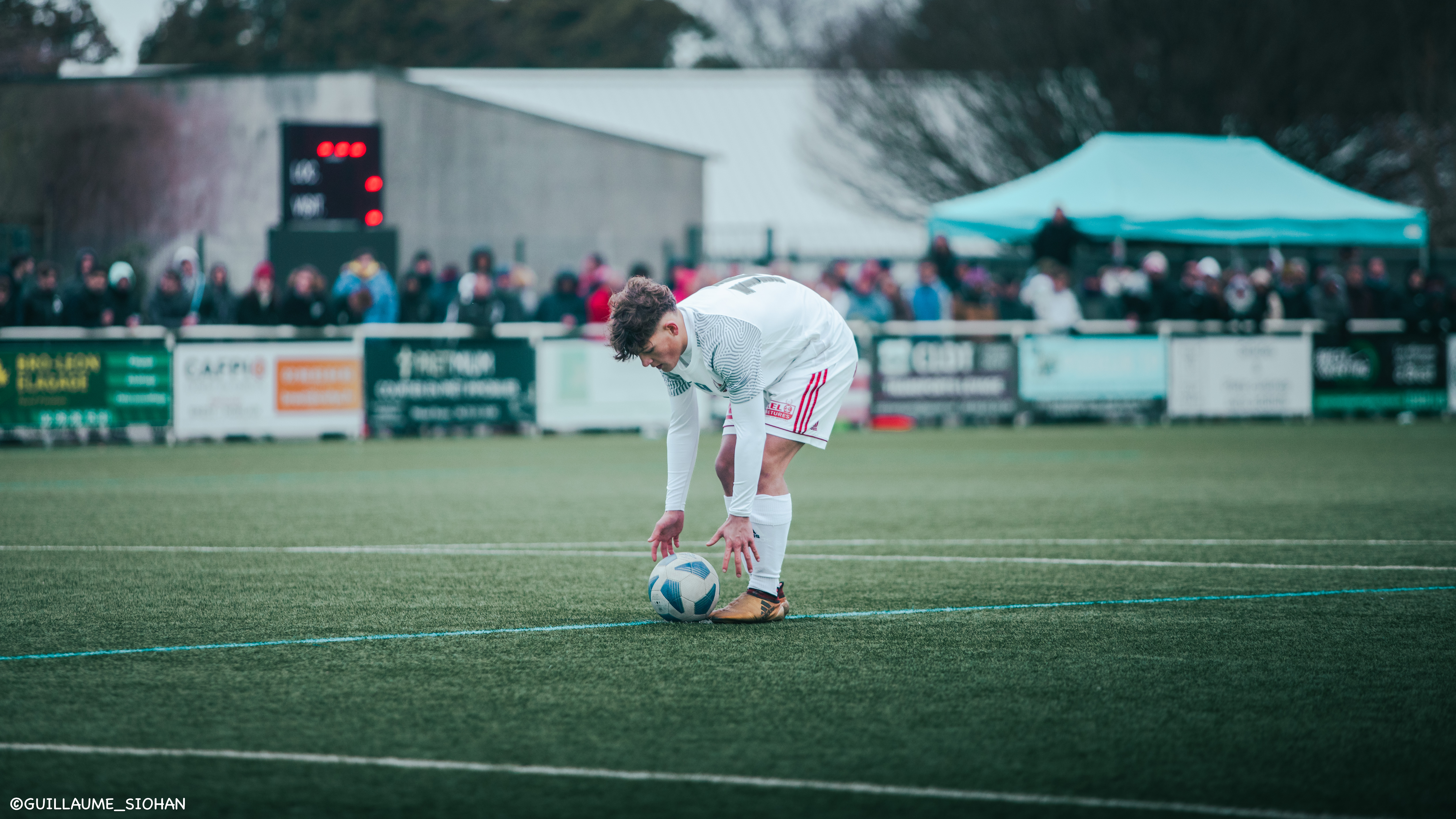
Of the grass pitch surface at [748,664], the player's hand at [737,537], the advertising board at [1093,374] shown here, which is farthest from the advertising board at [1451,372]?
the player's hand at [737,537]

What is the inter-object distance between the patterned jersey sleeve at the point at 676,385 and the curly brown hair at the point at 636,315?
43cm

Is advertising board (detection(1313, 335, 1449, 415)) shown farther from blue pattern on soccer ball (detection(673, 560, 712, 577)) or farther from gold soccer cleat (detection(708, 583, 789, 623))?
blue pattern on soccer ball (detection(673, 560, 712, 577))

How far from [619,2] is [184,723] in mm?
55712

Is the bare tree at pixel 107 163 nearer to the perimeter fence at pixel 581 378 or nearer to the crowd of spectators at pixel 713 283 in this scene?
the crowd of spectators at pixel 713 283

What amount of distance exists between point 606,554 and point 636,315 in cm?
346

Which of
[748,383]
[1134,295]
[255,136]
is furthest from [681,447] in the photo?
[255,136]

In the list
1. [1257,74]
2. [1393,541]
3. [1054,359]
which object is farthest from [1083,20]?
[1393,541]

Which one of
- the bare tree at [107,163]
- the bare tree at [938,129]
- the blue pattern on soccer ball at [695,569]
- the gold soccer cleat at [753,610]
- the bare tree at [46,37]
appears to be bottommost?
the gold soccer cleat at [753,610]

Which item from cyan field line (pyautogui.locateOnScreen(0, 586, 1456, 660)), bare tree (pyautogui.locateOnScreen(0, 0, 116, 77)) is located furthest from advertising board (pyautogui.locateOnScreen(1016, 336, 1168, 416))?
bare tree (pyautogui.locateOnScreen(0, 0, 116, 77))

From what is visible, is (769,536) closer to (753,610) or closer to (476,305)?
(753,610)

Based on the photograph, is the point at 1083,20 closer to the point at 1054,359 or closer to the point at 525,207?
the point at 525,207

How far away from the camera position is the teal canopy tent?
77.3 ft

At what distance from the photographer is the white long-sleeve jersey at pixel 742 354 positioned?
6.16 meters

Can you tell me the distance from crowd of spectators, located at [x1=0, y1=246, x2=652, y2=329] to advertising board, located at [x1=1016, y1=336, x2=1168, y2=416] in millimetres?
5559
